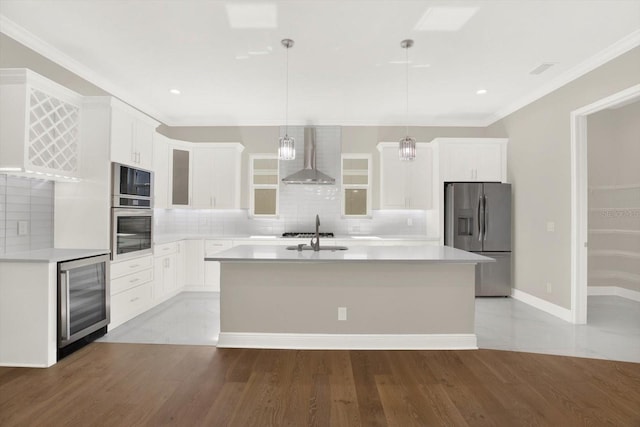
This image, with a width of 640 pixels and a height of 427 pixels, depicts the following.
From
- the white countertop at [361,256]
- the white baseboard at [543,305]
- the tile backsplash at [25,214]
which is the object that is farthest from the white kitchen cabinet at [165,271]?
the white baseboard at [543,305]

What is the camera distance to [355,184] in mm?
6191

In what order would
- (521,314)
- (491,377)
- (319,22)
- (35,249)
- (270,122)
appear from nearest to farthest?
(491,377), (319,22), (35,249), (521,314), (270,122)

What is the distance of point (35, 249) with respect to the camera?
3.45 meters

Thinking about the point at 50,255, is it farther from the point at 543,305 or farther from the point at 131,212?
the point at 543,305

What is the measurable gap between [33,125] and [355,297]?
3.21m

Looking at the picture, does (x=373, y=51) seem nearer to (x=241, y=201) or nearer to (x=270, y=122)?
(x=270, y=122)

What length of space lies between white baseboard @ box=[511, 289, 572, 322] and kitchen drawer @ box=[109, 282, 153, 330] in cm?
507

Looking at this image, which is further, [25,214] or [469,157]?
[469,157]

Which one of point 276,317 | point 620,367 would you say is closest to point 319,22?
point 276,317

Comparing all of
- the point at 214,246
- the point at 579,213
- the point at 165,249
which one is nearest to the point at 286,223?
the point at 214,246

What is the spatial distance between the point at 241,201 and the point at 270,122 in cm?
147

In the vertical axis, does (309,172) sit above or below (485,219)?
above

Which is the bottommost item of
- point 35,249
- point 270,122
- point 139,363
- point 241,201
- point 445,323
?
point 139,363

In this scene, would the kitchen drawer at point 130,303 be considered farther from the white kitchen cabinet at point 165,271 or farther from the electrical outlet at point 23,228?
the electrical outlet at point 23,228
